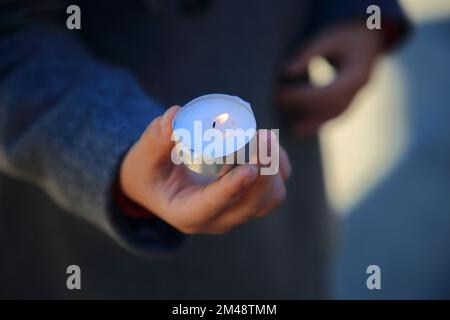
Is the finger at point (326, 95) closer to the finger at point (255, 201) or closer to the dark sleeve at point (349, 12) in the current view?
the dark sleeve at point (349, 12)

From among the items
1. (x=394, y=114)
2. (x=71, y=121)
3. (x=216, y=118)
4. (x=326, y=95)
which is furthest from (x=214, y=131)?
(x=394, y=114)

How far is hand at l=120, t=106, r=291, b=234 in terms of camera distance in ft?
1.01

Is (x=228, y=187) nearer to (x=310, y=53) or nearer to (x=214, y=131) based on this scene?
(x=214, y=131)

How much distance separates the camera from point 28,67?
0.39 metres

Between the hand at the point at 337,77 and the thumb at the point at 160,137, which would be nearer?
the thumb at the point at 160,137

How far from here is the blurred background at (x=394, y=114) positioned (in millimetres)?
1049

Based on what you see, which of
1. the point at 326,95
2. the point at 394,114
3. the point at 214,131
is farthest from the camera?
the point at 394,114

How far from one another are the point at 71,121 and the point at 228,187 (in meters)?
0.11

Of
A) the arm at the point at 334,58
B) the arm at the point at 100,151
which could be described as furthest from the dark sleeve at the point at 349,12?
the arm at the point at 100,151

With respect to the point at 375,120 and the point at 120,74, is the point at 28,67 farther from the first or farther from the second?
the point at 375,120

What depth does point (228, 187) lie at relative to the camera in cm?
30

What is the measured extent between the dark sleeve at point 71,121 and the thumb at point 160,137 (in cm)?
3

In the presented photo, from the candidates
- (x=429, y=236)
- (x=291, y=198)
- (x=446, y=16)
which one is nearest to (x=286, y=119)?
(x=291, y=198)

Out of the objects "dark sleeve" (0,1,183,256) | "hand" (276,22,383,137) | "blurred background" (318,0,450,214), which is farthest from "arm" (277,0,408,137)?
"blurred background" (318,0,450,214)
